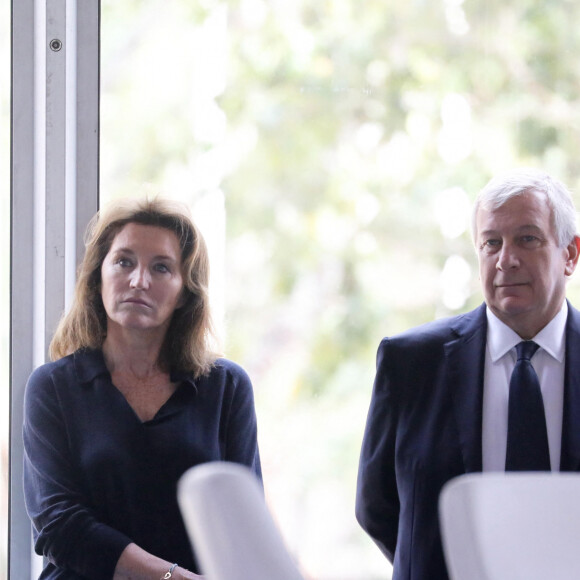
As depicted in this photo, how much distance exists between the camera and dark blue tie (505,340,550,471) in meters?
2.09

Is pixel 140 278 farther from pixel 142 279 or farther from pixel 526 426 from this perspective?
pixel 526 426

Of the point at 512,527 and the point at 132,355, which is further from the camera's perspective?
the point at 132,355

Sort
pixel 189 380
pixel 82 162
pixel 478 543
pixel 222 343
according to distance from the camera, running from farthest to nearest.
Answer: pixel 82 162, pixel 222 343, pixel 189 380, pixel 478 543

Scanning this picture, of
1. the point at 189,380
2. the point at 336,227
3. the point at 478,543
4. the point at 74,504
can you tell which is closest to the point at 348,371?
the point at 336,227

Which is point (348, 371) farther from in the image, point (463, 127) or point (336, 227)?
point (463, 127)

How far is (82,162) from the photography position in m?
2.73

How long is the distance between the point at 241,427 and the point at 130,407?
311 mm

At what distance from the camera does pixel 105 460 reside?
2.24 metres

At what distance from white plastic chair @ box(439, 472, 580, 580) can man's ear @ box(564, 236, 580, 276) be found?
133cm

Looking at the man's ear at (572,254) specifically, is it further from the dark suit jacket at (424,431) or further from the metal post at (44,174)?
the metal post at (44,174)

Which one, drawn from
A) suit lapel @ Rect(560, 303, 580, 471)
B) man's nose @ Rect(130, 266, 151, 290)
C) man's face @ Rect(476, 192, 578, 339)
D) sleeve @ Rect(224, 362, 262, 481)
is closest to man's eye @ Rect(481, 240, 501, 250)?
man's face @ Rect(476, 192, 578, 339)

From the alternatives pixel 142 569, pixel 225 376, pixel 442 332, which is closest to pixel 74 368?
pixel 225 376

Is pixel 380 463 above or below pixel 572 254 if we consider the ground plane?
below

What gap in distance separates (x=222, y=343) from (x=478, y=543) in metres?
1.65
